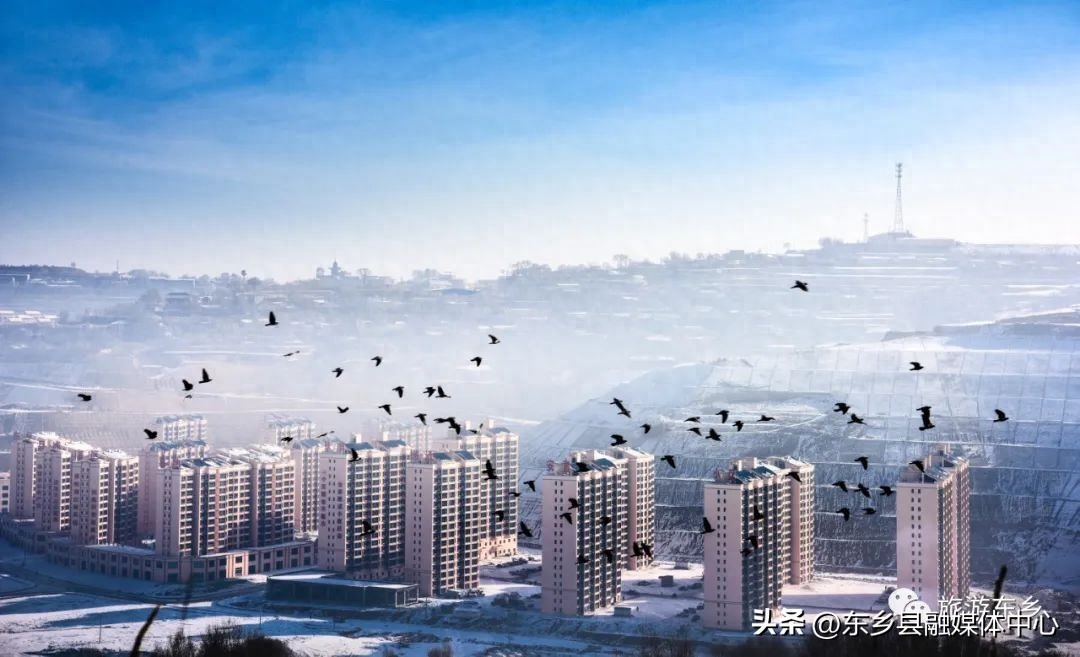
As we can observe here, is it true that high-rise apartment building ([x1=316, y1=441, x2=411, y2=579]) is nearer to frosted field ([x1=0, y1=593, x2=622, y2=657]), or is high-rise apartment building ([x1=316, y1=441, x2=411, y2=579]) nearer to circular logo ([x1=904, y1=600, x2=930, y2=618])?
frosted field ([x1=0, y1=593, x2=622, y2=657])

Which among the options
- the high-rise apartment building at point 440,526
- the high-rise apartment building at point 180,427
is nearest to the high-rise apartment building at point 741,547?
the high-rise apartment building at point 440,526

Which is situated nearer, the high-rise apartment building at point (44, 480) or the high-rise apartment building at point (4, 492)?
the high-rise apartment building at point (44, 480)

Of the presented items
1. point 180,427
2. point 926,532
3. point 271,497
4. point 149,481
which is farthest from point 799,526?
point 180,427

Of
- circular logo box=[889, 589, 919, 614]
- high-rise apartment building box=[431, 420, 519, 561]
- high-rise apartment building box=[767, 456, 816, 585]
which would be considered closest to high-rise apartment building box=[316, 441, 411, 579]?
high-rise apartment building box=[431, 420, 519, 561]

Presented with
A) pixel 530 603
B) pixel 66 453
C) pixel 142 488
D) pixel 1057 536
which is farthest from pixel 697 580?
pixel 66 453

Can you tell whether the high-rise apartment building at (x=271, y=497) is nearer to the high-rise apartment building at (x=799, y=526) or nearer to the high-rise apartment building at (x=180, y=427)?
the high-rise apartment building at (x=180, y=427)

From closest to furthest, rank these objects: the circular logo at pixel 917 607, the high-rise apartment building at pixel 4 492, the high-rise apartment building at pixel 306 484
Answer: the circular logo at pixel 917 607
the high-rise apartment building at pixel 306 484
the high-rise apartment building at pixel 4 492

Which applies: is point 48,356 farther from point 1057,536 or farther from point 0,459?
point 1057,536
